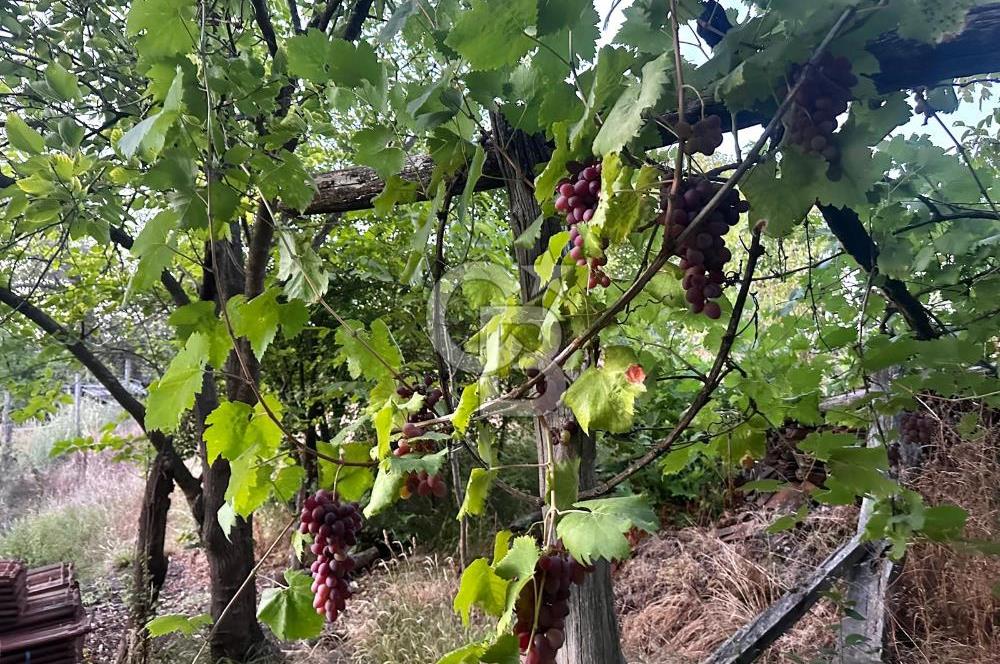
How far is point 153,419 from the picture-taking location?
2.54 ft

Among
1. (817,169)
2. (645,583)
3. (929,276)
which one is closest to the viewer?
(817,169)

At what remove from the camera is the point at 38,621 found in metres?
2.93

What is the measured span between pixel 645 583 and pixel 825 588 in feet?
4.44

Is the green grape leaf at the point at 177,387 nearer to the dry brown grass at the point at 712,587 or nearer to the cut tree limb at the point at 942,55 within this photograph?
the cut tree limb at the point at 942,55

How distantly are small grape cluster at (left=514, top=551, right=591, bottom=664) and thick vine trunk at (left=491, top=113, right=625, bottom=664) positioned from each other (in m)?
0.27

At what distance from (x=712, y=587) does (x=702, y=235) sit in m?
3.24

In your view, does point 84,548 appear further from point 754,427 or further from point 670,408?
point 754,427

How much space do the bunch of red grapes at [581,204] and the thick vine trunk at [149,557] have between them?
2910 millimetres

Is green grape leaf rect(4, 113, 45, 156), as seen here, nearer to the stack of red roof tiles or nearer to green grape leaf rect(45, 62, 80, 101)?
green grape leaf rect(45, 62, 80, 101)

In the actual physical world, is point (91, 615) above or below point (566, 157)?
below

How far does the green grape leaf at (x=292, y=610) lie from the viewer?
775 mm

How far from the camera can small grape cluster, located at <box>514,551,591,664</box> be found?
0.59m

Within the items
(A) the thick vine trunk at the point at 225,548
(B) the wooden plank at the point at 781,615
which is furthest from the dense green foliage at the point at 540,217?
(A) the thick vine trunk at the point at 225,548

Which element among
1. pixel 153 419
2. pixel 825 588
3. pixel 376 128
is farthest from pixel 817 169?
pixel 825 588
